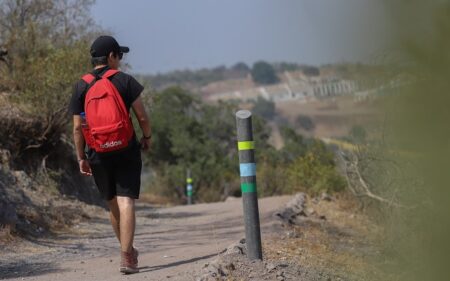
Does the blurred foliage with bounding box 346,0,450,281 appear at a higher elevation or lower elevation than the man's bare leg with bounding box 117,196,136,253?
higher

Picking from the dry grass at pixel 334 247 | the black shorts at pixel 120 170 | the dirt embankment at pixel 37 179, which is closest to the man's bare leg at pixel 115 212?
the black shorts at pixel 120 170

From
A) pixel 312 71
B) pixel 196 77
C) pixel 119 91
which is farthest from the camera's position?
pixel 196 77

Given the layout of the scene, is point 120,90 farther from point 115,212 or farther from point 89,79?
point 115,212

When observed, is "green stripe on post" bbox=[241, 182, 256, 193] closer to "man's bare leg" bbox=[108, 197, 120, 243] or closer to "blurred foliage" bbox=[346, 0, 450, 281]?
"man's bare leg" bbox=[108, 197, 120, 243]

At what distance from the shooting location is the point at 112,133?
555 cm

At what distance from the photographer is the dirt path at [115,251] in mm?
6215

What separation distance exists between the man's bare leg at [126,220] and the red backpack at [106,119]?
0.46 metres

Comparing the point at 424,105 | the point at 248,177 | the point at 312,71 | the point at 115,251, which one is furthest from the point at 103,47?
the point at 424,105

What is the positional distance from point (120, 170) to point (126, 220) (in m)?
0.40

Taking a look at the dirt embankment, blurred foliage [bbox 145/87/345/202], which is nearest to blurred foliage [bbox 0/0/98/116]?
the dirt embankment

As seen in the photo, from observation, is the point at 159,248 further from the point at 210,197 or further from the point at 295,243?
the point at 210,197

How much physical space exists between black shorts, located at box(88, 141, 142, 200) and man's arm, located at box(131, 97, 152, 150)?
0.38ft

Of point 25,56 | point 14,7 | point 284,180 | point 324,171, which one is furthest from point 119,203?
point 284,180

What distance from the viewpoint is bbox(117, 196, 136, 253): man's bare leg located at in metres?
5.80
